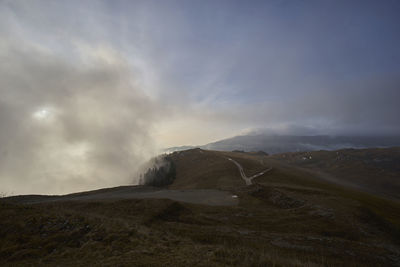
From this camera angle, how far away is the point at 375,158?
7461 inches

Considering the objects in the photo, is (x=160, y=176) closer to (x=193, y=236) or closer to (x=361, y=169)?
(x=193, y=236)

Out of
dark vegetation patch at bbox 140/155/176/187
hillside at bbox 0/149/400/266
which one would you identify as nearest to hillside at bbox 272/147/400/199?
dark vegetation patch at bbox 140/155/176/187

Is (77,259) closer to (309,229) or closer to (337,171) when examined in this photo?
(309,229)

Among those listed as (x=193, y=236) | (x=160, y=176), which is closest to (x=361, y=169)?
(x=160, y=176)

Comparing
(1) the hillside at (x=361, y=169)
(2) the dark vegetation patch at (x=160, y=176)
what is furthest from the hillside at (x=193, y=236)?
(1) the hillside at (x=361, y=169)

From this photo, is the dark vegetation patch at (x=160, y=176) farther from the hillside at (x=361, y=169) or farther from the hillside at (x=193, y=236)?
the hillside at (x=361, y=169)

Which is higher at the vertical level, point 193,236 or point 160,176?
point 160,176

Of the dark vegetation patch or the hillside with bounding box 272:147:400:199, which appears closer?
the dark vegetation patch

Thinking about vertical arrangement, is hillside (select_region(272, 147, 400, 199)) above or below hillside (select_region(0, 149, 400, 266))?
below

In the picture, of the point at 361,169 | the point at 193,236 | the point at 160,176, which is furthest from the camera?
the point at 361,169

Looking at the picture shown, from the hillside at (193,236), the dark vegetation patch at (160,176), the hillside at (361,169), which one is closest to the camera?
the hillside at (193,236)

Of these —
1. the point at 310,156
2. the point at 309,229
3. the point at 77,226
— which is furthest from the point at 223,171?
the point at 310,156

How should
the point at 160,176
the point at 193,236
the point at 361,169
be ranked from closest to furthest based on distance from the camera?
the point at 193,236 < the point at 160,176 < the point at 361,169

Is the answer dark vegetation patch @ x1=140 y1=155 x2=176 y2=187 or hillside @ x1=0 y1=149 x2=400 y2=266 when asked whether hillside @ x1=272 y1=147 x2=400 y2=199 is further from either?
hillside @ x1=0 y1=149 x2=400 y2=266
